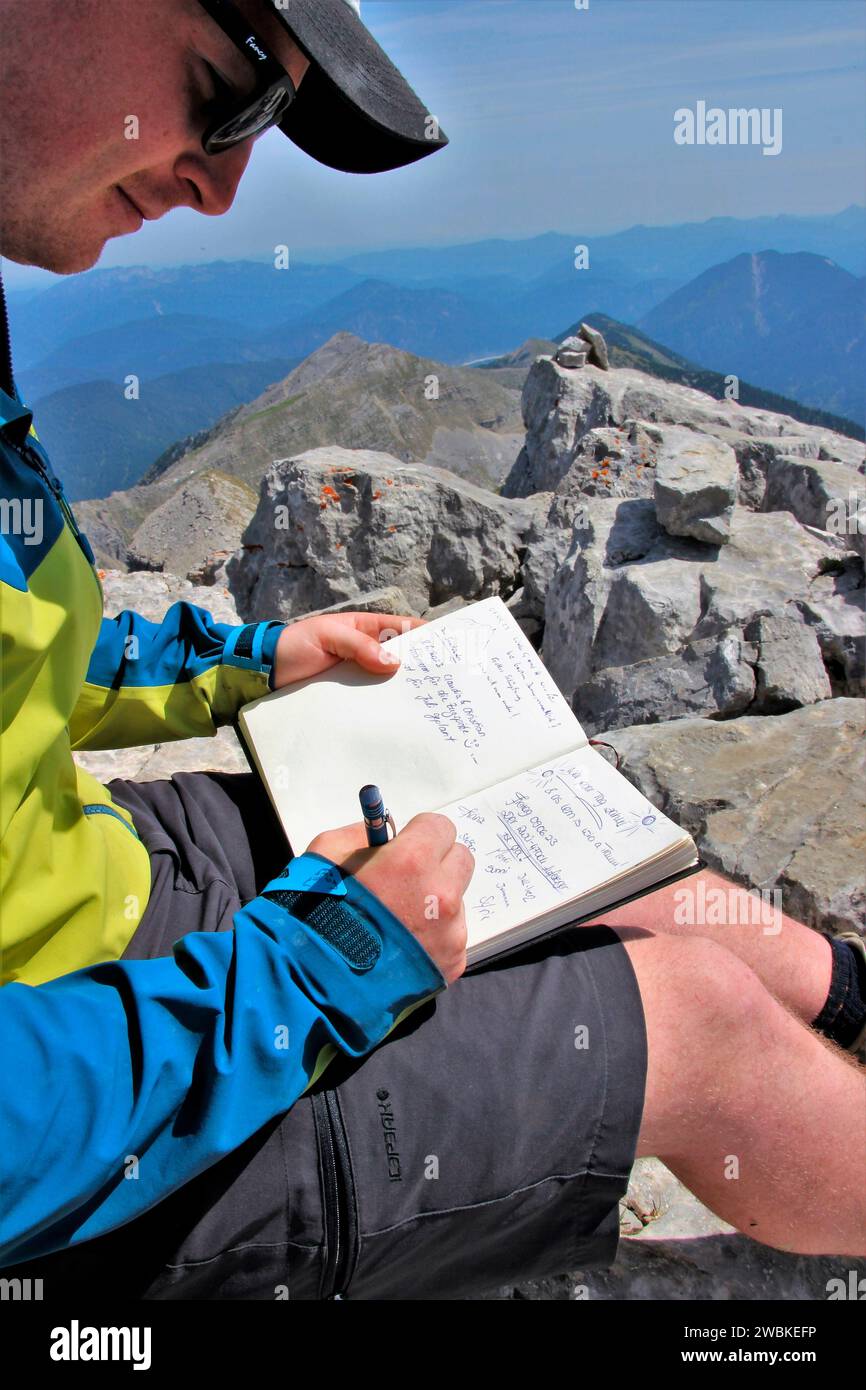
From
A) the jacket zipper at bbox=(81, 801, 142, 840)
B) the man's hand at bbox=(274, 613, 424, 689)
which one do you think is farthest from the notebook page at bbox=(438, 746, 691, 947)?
the jacket zipper at bbox=(81, 801, 142, 840)

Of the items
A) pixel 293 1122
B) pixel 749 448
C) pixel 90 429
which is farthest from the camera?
pixel 90 429

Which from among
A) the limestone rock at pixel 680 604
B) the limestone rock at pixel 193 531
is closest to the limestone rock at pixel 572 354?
the limestone rock at pixel 193 531

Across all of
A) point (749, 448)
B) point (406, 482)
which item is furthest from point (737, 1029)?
point (749, 448)

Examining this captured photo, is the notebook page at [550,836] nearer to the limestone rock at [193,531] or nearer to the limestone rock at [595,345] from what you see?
the limestone rock at [193,531]

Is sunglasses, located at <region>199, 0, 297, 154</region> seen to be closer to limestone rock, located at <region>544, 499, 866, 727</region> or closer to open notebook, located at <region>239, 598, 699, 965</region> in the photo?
open notebook, located at <region>239, 598, 699, 965</region>

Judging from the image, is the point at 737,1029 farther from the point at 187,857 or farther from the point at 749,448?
the point at 749,448

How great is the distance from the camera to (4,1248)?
54.1 inches

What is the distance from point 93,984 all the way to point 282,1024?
0.34 meters

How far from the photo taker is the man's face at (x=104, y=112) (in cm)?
157

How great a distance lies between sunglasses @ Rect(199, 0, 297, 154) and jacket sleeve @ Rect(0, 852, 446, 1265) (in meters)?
1.54

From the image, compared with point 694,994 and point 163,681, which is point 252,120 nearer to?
point 163,681

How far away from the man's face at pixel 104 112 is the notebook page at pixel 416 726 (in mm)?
1299

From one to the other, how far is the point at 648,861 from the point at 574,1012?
374mm

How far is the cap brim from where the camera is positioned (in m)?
1.73
